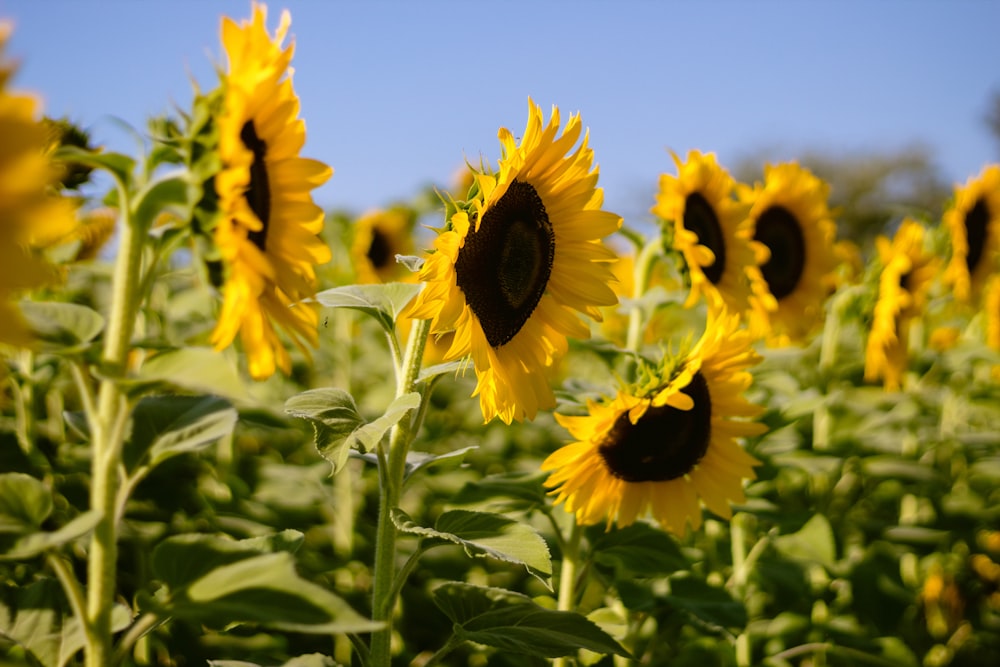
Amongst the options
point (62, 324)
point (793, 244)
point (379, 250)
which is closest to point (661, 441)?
point (62, 324)

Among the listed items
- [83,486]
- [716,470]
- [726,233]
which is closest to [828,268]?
[726,233]

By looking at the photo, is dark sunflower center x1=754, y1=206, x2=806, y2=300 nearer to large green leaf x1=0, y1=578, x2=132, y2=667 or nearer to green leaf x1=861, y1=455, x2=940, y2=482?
green leaf x1=861, y1=455, x2=940, y2=482

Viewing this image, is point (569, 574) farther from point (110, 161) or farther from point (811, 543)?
point (110, 161)

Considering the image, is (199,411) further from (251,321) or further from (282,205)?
(282,205)

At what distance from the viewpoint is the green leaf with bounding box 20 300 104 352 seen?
110 cm

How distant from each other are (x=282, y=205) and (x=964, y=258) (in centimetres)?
383

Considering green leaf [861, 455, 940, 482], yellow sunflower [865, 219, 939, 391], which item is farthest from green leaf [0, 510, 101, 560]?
→ yellow sunflower [865, 219, 939, 391]

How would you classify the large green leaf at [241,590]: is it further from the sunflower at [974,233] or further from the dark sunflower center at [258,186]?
the sunflower at [974,233]

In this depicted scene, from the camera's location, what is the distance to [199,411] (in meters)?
1.29

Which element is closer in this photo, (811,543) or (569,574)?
(569,574)

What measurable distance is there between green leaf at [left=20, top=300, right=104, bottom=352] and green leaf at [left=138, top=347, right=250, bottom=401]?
9cm

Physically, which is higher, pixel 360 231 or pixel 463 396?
pixel 360 231

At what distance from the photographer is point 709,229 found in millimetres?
2742

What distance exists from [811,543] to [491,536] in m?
1.55
